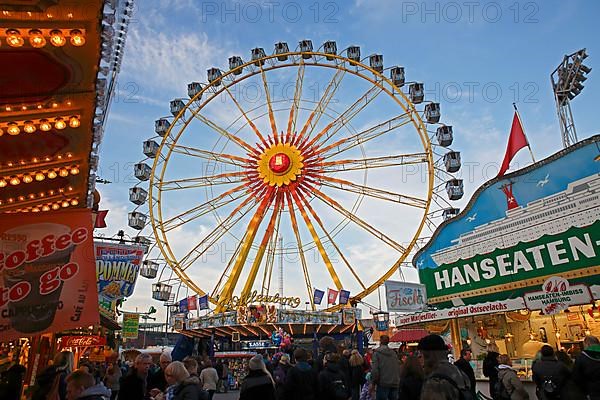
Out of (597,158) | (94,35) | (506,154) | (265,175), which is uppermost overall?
(265,175)

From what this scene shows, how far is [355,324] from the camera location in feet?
72.9

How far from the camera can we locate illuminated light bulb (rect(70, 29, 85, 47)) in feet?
12.4

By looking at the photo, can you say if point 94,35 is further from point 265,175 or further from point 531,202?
point 265,175

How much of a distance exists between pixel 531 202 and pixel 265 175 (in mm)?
11666

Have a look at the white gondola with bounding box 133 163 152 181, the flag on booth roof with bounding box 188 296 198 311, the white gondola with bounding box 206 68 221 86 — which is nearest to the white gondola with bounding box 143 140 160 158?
the white gondola with bounding box 133 163 152 181

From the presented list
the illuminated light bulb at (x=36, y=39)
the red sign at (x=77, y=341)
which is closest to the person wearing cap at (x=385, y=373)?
the illuminated light bulb at (x=36, y=39)

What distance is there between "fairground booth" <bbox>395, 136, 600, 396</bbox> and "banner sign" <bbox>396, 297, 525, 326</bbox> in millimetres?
27

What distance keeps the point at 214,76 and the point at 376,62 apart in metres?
7.77

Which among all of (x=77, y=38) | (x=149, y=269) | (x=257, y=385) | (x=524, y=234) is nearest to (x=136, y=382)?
(x=257, y=385)

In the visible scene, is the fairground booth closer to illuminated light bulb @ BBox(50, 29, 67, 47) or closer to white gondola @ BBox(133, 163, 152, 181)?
illuminated light bulb @ BBox(50, 29, 67, 47)

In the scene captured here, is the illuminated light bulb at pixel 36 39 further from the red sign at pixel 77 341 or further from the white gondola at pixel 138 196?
the white gondola at pixel 138 196

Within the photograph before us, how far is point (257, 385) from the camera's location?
4477mm

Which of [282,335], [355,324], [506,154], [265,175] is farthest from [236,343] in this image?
[506,154]

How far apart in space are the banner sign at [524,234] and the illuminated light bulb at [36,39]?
36.2ft
